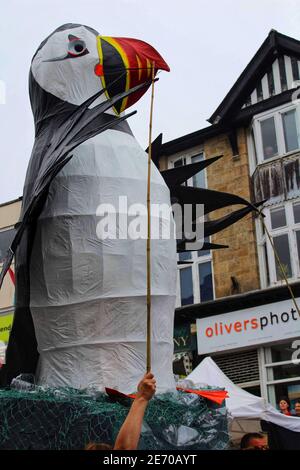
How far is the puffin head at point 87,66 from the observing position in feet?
24.6

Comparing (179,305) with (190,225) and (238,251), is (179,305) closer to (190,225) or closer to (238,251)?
(238,251)

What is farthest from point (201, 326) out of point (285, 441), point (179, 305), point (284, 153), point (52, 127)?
point (52, 127)

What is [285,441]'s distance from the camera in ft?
30.8

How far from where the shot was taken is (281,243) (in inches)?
687

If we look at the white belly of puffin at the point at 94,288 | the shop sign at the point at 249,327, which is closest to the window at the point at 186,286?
the shop sign at the point at 249,327

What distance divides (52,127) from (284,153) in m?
11.5

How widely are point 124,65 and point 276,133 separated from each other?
11.3 meters

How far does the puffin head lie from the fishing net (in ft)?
10.1

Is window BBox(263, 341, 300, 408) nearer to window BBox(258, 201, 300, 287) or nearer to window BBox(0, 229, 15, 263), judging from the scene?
window BBox(258, 201, 300, 287)

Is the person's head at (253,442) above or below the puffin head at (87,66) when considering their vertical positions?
below

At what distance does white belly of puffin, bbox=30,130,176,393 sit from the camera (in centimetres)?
653

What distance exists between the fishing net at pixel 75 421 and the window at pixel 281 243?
35.8 ft

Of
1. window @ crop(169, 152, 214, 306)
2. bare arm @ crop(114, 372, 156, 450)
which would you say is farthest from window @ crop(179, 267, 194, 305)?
bare arm @ crop(114, 372, 156, 450)

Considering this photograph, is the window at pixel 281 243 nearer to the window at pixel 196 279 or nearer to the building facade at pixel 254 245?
the building facade at pixel 254 245
